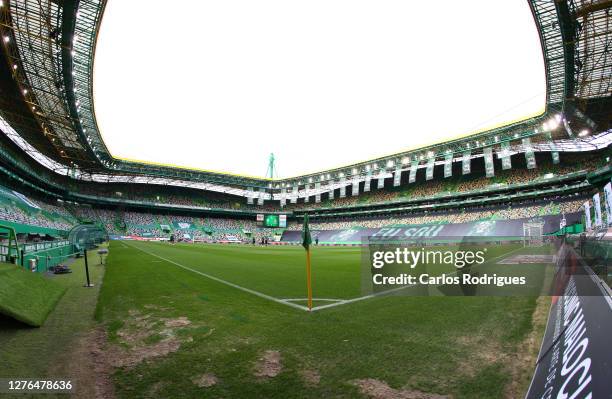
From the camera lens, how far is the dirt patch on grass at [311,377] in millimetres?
3340

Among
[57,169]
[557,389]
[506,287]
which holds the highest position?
[57,169]

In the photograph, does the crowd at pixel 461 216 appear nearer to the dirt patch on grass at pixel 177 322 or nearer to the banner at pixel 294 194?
the banner at pixel 294 194

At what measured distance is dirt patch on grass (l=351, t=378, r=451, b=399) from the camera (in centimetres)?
305

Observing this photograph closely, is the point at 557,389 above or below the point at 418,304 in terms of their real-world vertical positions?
above

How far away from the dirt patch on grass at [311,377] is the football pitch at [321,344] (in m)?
0.01

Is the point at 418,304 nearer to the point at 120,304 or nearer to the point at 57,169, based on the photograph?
the point at 120,304

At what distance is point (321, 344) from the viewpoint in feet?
14.9

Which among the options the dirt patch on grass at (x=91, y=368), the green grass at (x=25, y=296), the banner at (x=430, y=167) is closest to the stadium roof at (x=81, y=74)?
the banner at (x=430, y=167)

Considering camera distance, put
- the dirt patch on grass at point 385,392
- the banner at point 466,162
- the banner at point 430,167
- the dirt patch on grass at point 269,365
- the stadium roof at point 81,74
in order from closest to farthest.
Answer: the dirt patch on grass at point 385,392
the dirt patch on grass at point 269,365
the stadium roof at point 81,74
the banner at point 466,162
the banner at point 430,167

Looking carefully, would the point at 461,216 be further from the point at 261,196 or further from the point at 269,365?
the point at 269,365

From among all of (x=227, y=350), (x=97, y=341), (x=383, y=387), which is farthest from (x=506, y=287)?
(x=97, y=341)

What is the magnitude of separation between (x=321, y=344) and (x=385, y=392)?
1.53 m

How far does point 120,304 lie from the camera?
715 cm

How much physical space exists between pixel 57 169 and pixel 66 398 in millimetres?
67031
